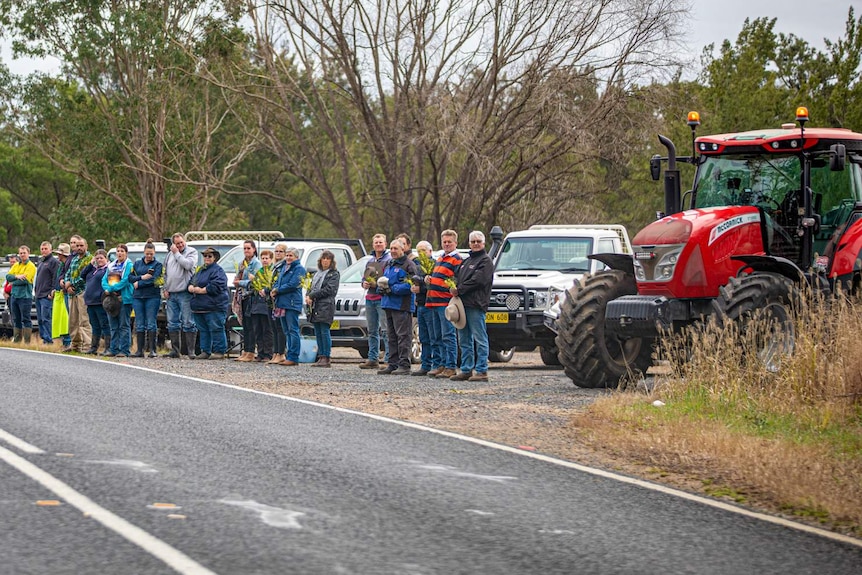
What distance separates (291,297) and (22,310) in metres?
9.36

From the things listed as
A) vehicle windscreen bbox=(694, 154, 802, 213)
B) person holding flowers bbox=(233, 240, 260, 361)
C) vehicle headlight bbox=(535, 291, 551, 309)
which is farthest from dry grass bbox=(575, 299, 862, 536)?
person holding flowers bbox=(233, 240, 260, 361)

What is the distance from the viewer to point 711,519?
7.66 meters

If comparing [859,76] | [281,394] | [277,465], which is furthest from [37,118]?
[277,465]

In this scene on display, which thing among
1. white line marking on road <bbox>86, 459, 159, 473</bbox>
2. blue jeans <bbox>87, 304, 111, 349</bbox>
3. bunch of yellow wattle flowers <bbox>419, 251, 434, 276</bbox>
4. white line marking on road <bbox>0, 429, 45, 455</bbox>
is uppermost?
bunch of yellow wattle flowers <bbox>419, 251, 434, 276</bbox>

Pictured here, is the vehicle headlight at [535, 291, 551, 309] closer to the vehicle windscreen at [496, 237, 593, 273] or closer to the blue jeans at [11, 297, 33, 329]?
the vehicle windscreen at [496, 237, 593, 273]

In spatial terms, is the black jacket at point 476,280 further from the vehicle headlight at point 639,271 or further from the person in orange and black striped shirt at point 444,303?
the vehicle headlight at point 639,271

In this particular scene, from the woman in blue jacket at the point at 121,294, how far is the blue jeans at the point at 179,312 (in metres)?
0.77

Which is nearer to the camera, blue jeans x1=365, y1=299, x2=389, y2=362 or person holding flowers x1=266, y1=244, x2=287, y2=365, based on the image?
blue jeans x1=365, y1=299, x2=389, y2=362

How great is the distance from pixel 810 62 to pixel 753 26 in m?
2.86

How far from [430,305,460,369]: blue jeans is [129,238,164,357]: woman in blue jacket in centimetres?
576

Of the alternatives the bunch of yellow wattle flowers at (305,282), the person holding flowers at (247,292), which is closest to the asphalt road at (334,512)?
the bunch of yellow wattle flowers at (305,282)

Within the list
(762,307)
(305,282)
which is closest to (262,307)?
(305,282)

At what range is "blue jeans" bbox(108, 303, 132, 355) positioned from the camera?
22.1 m

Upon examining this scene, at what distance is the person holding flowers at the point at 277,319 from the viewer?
20094mm
